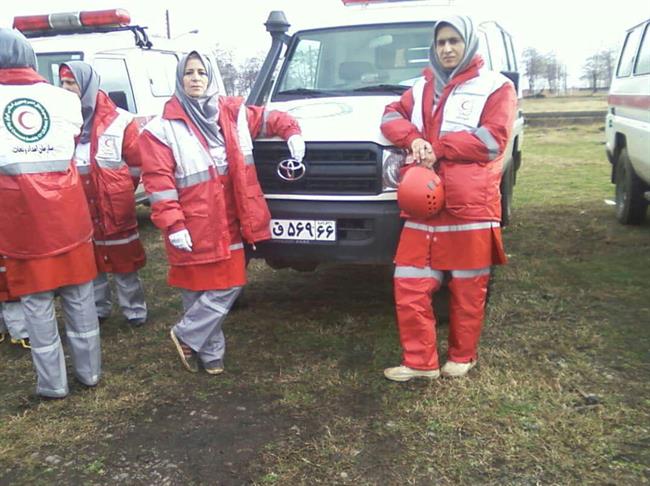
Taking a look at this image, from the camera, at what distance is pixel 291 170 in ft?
13.4

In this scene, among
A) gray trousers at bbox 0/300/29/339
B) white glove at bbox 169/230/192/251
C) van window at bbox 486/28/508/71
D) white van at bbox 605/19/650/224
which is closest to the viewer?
white glove at bbox 169/230/192/251

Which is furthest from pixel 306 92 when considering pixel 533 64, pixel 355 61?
pixel 533 64

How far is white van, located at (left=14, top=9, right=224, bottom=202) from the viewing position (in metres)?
7.92

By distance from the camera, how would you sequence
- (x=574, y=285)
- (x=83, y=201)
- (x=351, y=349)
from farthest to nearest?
1. (x=574, y=285)
2. (x=351, y=349)
3. (x=83, y=201)

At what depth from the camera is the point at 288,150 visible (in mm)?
4094

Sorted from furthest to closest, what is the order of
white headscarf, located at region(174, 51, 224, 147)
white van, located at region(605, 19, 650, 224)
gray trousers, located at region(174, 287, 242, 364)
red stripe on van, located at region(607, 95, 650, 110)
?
white van, located at region(605, 19, 650, 224), red stripe on van, located at region(607, 95, 650, 110), gray trousers, located at region(174, 287, 242, 364), white headscarf, located at region(174, 51, 224, 147)

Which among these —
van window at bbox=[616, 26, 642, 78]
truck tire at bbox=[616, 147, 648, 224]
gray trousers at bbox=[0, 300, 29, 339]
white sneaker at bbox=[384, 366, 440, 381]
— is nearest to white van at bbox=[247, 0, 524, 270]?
white sneaker at bbox=[384, 366, 440, 381]

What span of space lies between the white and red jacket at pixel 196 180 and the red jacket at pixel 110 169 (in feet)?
2.64

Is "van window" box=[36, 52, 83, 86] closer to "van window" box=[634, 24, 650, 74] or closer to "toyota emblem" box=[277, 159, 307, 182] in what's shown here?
"toyota emblem" box=[277, 159, 307, 182]

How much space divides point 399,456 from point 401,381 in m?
0.76

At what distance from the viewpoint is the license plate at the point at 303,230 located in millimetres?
4008

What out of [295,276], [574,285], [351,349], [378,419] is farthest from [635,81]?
[378,419]

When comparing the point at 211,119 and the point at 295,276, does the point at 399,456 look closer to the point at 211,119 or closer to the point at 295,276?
the point at 211,119

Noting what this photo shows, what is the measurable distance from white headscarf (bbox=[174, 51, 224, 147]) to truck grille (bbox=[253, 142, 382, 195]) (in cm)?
49
